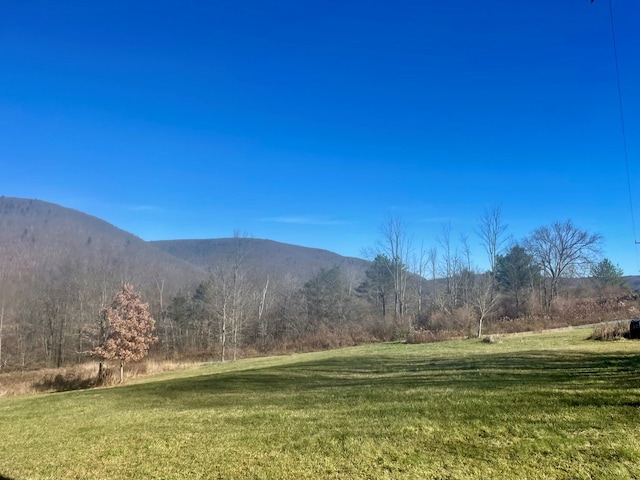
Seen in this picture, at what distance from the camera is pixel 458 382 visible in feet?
25.0

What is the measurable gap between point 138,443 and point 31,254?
308 feet

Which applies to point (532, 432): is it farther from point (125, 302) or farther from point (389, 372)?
point (125, 302)

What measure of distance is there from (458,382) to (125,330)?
14.9m

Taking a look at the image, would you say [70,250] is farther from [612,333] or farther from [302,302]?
[612,333]

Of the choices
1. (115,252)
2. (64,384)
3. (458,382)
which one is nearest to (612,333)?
(458,382)

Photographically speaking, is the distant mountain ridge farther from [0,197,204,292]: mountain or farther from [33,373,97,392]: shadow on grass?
[33,373,97,392]: shadow on grass

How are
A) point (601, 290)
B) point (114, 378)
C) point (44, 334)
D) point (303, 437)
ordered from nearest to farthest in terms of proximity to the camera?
point (303, 437)
point (114, 378)
point (601, 290)
point (44, 334)

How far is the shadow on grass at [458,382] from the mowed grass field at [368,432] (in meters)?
0.05

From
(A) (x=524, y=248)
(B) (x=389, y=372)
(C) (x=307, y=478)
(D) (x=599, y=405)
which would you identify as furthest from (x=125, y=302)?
(A) (x=524, y=248)

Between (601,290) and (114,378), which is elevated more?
(601,290)

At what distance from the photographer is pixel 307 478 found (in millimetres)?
3449

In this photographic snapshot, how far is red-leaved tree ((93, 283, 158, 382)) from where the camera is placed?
1692cm

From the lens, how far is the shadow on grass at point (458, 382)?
5910 millimetres

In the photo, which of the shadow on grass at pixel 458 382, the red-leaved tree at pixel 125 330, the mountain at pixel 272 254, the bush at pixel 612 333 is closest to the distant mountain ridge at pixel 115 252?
the mountain at pixel 272 254
